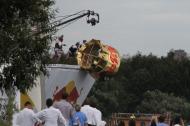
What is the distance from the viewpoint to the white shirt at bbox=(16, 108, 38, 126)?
20031 mm

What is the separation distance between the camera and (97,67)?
3041 centimetres

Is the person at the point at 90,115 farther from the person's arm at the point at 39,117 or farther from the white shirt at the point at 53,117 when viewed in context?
the white shirt at the point at 53,117

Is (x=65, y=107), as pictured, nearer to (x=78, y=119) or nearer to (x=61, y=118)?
(x=78, y=119)

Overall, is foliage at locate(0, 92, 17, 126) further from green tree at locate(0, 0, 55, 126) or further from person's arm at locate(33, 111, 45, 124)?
green tree at locate(0, 0, 55, 126)

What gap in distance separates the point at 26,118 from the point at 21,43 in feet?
17.3

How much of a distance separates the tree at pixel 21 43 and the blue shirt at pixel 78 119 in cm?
538

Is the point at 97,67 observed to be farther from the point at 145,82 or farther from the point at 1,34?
the point at 145,82

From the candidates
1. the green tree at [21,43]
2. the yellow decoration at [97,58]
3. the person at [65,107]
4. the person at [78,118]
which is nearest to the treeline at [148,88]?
the yellow decoration at [97,58]

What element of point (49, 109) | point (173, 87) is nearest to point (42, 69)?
point (49, 109)

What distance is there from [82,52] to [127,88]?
280 feet

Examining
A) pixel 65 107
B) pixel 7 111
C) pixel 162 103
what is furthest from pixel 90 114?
pixel 162 103

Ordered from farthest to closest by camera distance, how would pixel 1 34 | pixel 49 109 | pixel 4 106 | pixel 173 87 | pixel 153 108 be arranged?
pixel 173 87 → pixel 153 108 → pixel 4 106 → pixel 49 109 → pixel 1 34

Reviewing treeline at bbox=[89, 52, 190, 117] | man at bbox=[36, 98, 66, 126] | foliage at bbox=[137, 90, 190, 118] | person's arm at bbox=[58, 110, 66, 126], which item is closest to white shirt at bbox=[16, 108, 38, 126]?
man at bbox=[36, 98, 66, 126]

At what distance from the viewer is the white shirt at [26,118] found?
2003 cm
